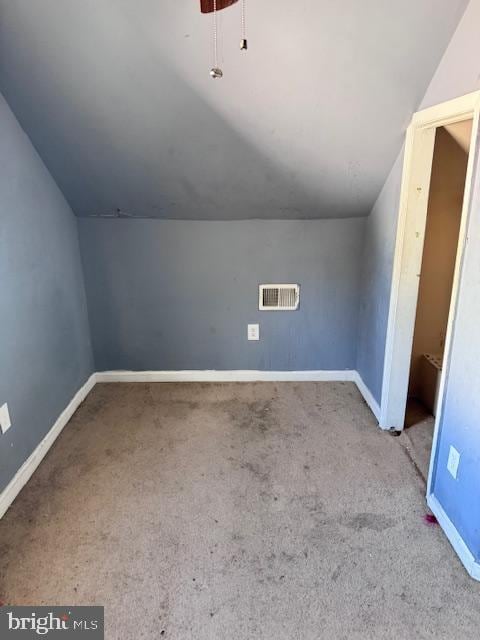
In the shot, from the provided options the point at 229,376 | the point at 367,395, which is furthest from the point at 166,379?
the point at 367,395

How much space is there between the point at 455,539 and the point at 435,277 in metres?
1.50

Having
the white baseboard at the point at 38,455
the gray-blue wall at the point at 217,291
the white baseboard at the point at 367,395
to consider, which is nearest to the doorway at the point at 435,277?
the white baseboard at the point at 367,395

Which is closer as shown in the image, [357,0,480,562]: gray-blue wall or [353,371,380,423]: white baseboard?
[357,0,480,562]: gray-blue wall

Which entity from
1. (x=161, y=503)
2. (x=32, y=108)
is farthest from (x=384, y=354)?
(x=32, y=108)

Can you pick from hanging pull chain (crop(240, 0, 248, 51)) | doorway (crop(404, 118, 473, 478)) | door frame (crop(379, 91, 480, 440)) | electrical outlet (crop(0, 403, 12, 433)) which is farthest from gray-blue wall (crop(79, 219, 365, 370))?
hanging pull chain (crop(240, 0, 248, 51))

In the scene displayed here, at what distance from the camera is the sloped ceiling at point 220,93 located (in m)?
1.50

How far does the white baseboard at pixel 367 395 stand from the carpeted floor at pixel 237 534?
0.06 m

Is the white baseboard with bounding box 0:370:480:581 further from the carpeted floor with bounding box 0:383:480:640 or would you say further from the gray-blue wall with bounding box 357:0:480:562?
the gray-blue wall with bounding box 357:0:480:562

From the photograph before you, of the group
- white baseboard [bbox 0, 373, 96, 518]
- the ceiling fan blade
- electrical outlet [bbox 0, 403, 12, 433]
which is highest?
the ceiling fan blade

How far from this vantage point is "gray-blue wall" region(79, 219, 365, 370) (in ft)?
8.75

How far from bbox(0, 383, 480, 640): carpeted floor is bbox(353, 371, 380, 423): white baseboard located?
2.2 inches

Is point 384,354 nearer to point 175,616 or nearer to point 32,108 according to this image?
point 175,616

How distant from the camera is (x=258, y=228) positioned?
2.66m

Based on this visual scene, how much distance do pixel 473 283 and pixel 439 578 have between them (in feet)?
3.52
